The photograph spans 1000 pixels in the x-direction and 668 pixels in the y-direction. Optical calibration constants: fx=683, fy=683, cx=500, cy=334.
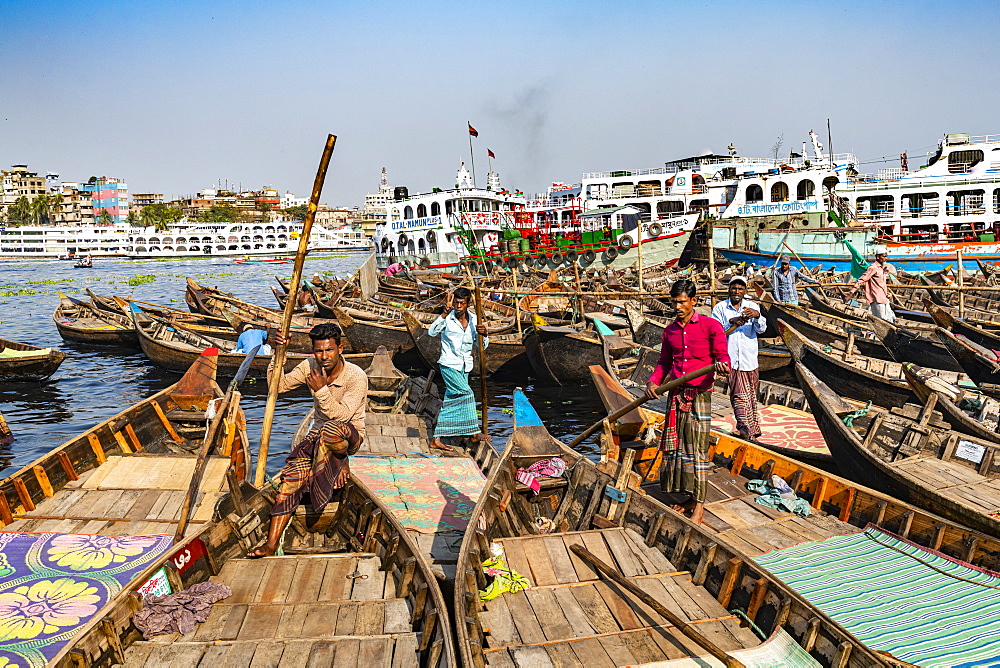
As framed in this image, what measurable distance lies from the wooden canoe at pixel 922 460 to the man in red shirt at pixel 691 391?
202cm

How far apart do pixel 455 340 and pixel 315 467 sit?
2.93m

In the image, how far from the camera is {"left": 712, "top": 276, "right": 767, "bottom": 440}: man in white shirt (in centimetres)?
755

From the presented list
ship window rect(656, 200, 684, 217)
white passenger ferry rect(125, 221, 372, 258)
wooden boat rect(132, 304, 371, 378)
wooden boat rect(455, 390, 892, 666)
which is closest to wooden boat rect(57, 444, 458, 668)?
wooden boat rect(455, 390, 892, 666)

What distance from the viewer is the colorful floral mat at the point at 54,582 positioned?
4.29 m

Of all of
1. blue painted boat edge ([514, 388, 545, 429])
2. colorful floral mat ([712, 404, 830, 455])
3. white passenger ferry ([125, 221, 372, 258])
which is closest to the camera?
blue painted boat edge ([514, 388, 545, 429])

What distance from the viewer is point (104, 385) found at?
661 inches

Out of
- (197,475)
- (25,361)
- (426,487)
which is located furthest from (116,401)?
(197,475)

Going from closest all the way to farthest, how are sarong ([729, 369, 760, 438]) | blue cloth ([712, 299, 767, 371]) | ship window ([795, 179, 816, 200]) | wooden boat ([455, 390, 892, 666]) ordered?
wooden boat ([455, 390, 892, 666])
blue cloth ([712, 299, 767, 371])
sarong ([729, 369, 760, 438])
ship window ([795, 179, 816, 200])

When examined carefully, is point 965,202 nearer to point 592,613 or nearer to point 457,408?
point 457,408

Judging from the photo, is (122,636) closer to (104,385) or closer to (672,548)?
(672,548)

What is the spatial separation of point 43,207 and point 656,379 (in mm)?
134427

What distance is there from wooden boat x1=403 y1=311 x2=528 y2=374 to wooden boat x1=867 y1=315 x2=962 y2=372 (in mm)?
7229

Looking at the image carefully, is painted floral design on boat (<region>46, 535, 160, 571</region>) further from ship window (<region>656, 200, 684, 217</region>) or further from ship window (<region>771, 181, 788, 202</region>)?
ship window (<region>656, 200, 684, 217</region>)

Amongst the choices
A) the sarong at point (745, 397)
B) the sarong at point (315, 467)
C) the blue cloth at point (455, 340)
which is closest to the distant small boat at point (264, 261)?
the blue cloth at point (455, 340)
